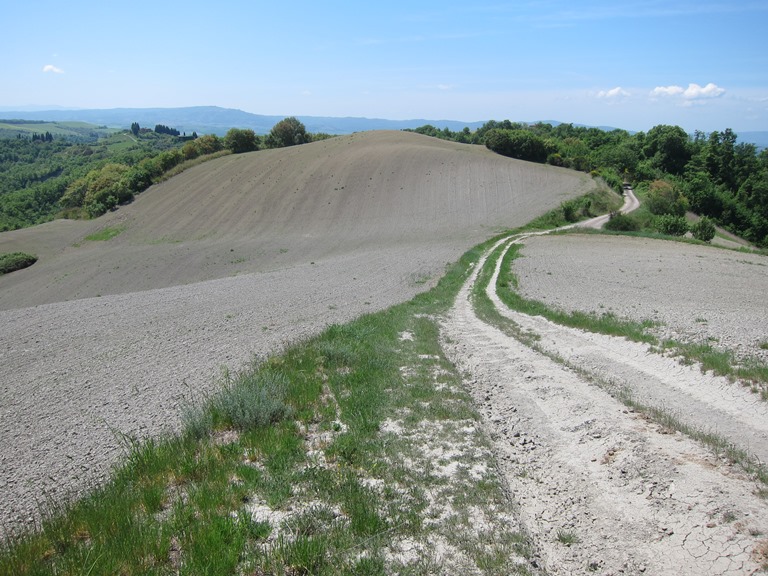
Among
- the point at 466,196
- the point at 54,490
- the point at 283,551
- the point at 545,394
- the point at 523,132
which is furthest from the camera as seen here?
the point at 523,132

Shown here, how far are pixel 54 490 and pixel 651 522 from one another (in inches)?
380

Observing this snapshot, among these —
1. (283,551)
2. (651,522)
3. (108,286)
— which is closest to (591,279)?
(651,522)

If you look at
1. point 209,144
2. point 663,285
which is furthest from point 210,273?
point 209,144

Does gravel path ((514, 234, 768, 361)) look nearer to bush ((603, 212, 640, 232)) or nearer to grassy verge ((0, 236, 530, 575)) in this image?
bush ((603, 212, 640, 232))

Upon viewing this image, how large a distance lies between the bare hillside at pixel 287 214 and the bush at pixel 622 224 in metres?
10.1

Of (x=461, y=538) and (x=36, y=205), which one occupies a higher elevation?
(x=461, y=538)

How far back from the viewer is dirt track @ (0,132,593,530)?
1198cm

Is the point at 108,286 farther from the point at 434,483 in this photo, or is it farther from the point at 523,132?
the point at 523,132

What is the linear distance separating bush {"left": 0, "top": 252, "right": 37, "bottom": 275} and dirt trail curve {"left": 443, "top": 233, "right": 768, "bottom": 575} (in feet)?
193

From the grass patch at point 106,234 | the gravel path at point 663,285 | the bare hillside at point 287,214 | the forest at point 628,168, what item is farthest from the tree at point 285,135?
the gravel path at point 663,285

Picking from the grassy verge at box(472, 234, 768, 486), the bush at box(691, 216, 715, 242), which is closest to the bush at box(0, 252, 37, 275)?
the grassy verge at box(472, 234, 768, 486)

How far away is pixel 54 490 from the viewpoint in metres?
8.46

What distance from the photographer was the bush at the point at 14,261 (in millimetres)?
52081

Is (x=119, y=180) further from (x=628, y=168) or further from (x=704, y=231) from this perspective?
(x=628, y=168)
